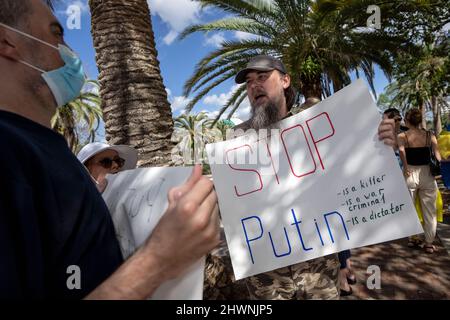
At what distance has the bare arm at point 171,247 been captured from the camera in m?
0.67

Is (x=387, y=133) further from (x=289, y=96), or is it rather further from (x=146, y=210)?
(x=146, y=210)

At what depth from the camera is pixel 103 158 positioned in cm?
204

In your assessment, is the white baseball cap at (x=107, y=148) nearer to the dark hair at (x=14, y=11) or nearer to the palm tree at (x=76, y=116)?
the dark hair at (x=14, y=11)

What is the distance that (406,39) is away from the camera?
7715mm

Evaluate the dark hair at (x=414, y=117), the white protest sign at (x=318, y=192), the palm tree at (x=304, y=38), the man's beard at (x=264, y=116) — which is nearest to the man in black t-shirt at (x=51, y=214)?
the white protest sign at (x=318, y=192)

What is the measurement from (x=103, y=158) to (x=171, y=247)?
1.54 m

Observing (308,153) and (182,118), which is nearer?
(308,153)

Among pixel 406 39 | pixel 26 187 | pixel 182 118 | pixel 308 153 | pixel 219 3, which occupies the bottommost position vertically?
pixel 26 187

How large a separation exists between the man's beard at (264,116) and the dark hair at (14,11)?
1245 millimetres

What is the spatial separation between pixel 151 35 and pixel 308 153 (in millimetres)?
2025

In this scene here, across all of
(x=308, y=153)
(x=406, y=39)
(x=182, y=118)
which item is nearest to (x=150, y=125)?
(x=308, y=153)

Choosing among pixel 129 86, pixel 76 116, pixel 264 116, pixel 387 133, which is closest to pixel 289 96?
pixel 264 116
